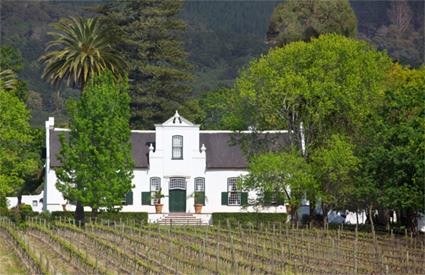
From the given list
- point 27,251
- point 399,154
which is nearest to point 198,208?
point 399,154

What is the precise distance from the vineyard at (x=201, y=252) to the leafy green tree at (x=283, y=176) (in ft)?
13.4

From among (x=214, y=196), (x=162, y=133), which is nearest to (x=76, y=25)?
(x=162, y=133)

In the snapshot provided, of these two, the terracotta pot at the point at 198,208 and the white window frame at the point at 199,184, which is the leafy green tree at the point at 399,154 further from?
the white window frame at the point at 199,184

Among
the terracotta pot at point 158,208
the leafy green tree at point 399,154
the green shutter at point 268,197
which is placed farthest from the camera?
the terracotta pot at point 158,208

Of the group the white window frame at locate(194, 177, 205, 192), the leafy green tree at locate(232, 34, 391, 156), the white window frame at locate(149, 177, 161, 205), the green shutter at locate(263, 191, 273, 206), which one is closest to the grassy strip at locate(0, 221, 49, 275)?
the green shutter at locate(263, 191, 273, 206)

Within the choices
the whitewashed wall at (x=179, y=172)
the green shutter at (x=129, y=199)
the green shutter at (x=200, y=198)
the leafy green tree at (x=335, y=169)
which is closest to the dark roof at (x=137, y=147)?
the whitewashed wall at (x=179, y=172)

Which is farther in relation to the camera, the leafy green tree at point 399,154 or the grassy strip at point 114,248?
the leafy green tree at point 399,154

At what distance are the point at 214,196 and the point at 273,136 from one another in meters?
6.32

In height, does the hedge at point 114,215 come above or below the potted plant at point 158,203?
below

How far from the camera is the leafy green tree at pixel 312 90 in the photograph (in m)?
66.7

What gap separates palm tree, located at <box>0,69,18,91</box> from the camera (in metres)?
82.9

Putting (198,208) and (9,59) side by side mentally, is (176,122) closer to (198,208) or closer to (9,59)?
(198,208)

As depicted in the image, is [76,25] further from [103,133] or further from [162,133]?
[103,133]

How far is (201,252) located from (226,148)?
118 ft
